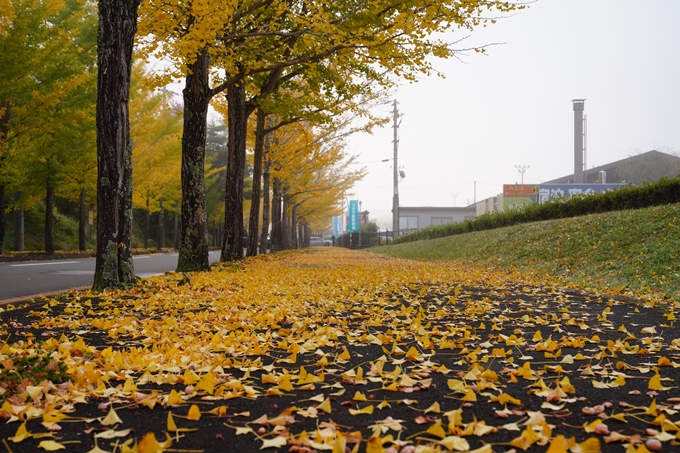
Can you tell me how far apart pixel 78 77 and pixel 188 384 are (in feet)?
53.2

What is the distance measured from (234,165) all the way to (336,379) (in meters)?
11.2

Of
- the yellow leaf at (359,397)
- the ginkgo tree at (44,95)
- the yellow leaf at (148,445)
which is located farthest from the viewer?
the ginkgo tree at (44,95)

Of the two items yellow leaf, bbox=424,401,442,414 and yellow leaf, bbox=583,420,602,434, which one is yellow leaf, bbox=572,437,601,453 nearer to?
yellow leaf, bbox=583,420,602,434

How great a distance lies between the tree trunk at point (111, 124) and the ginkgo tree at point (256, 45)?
1.29 meters

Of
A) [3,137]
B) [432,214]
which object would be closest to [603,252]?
[3,137]

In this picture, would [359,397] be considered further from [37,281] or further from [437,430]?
[37,281]

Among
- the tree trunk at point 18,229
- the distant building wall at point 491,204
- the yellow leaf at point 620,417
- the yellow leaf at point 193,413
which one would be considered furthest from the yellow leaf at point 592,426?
the distant building wall at point 491,204

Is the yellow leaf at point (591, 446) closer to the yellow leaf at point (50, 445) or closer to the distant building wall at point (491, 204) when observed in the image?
the yellow leaf at point (50, 445)

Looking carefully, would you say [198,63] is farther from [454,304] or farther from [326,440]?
[326,440]

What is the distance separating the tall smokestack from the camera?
4094cm

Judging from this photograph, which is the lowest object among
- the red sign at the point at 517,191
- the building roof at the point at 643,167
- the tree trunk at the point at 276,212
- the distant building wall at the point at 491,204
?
the tree trunk at the point at 276,212

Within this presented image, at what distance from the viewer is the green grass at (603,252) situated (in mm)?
8148

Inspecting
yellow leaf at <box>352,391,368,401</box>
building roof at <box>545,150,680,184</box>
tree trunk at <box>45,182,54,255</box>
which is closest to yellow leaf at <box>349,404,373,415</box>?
yellow leaf at <box>352,391,368,401</box>

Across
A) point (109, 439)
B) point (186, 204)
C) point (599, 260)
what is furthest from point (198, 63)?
point (109, 439)
